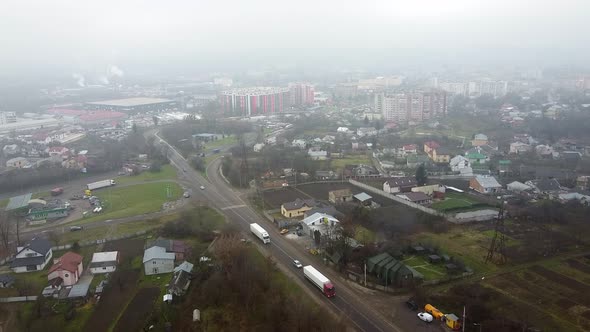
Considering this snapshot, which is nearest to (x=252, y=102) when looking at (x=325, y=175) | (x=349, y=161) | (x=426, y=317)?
(x=349, y=161)

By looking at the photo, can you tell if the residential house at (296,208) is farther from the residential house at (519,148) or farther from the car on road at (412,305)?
the residential house at (519,148)

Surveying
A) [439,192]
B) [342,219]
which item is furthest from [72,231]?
[439,192]

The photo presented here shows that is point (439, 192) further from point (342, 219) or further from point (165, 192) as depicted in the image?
point (165, 192)

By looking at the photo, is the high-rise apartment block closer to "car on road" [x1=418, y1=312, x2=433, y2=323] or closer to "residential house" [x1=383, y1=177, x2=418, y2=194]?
"residential house" [x1=383, y1=177, x2=418, y2=194]

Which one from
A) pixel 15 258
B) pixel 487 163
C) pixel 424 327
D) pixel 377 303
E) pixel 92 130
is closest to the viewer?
pixel 424 327

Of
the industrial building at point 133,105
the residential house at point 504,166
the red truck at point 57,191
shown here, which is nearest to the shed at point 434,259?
the residential house at point 504,166
